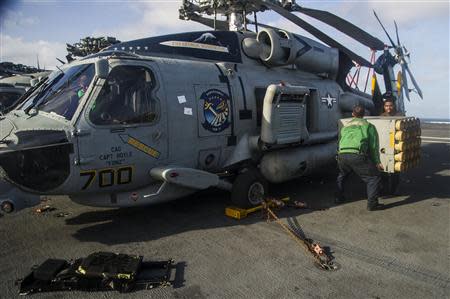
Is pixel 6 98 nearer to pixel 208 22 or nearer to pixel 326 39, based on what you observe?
pixel 208 22

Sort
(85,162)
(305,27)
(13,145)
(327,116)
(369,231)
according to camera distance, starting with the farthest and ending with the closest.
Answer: (305,27) → (327,116) → (369,231) → (85,162) → (13,145)

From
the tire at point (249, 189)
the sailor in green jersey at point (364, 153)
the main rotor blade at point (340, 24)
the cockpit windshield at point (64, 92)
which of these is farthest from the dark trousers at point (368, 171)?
the cockpit windshield at point (64, 92)

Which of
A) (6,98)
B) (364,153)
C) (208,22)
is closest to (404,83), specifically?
(364,153)

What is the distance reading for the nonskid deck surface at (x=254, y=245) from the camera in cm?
360

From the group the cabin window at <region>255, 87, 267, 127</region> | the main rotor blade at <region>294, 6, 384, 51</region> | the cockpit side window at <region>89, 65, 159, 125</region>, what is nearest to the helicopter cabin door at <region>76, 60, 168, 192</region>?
the cockpit side window at <region>89, 65, 159, 125</region>

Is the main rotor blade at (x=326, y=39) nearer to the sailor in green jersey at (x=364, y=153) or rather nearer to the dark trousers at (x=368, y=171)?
the sailor in green jersey at (x=364, y=153)

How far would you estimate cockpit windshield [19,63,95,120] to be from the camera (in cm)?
485

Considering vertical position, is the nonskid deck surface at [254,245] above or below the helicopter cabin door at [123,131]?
below

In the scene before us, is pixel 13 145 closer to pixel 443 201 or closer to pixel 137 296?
pixel 137 296

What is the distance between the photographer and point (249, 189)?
5969 millimetres

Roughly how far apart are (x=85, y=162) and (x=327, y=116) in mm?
5359

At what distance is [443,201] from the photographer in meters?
6.66

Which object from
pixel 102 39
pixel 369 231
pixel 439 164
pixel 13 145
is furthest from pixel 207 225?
pixel 102 39

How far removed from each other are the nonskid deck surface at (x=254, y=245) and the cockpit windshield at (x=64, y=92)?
5.44 feet
